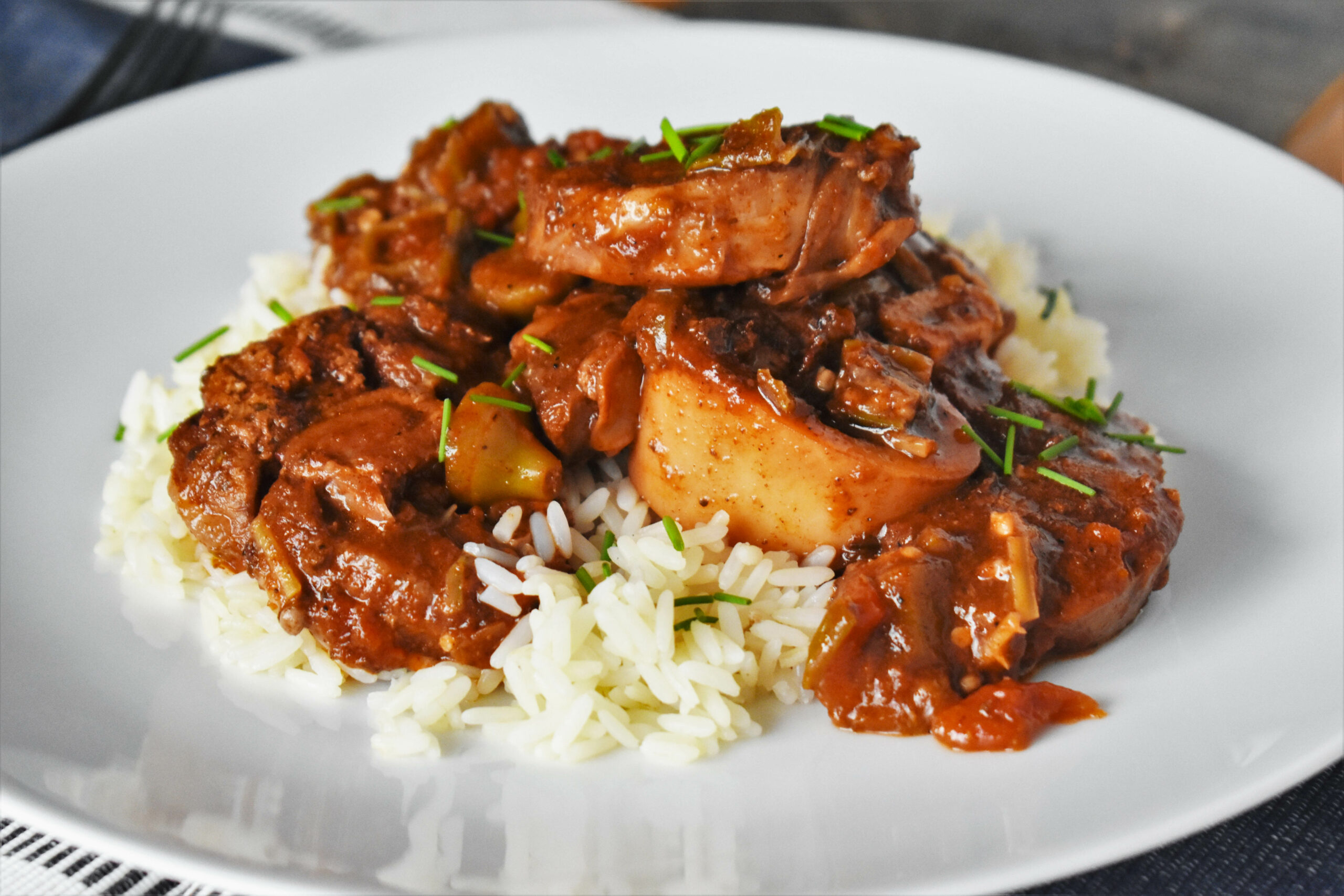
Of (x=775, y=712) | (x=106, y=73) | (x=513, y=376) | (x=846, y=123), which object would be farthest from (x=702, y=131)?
(x=106, y=73)

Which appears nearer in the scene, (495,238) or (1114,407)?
(1114,407)

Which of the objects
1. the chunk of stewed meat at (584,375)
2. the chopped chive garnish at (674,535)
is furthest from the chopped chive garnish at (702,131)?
the chopped chive garnish at (674,535)

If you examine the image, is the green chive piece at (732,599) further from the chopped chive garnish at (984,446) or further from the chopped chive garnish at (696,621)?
the chopped chive garnish at (984,446)

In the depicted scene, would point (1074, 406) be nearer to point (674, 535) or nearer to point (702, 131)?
point (674, 535)

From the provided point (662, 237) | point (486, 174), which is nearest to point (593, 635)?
point (662, 237)

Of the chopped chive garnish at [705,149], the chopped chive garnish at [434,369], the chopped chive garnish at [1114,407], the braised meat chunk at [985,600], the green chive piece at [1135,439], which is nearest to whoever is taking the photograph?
the braised meat chunk at [985,600]

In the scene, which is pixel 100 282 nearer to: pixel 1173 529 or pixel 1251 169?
pixel 1173 529
